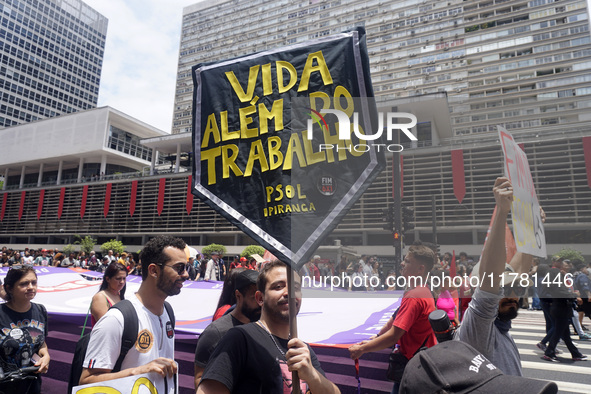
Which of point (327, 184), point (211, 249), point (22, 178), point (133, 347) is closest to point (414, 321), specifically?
point (327, 184)

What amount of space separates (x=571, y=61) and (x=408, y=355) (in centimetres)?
5235

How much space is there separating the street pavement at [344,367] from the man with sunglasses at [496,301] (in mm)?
2624

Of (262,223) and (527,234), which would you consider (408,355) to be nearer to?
(527,234)

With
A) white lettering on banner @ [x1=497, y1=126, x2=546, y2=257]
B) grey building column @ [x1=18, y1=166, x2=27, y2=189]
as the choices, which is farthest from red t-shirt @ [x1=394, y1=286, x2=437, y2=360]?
grey building column @ [x1=18, y1=166, x2=27, y2=189]

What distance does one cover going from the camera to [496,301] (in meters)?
1.69

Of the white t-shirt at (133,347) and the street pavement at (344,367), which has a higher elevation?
the white t-shirt at (133,347)

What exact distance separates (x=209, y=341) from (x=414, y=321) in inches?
62.2

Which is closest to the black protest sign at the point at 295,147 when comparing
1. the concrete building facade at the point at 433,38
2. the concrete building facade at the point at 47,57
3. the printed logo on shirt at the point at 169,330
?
the printed logo on shirt at the point at 169,330

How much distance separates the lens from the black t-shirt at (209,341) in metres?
2.50

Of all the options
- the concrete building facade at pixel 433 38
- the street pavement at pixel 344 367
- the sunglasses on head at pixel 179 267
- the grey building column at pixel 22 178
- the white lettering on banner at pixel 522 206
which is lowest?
the street pavement at pixel 344 367

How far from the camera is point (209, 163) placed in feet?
6.60

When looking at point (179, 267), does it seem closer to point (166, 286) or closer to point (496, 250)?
point (166, 286)

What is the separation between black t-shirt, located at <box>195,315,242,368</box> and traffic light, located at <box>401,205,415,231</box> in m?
2.19

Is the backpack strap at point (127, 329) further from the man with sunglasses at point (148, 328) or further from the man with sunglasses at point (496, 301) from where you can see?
the man with sunglasses at point (496, 301)
